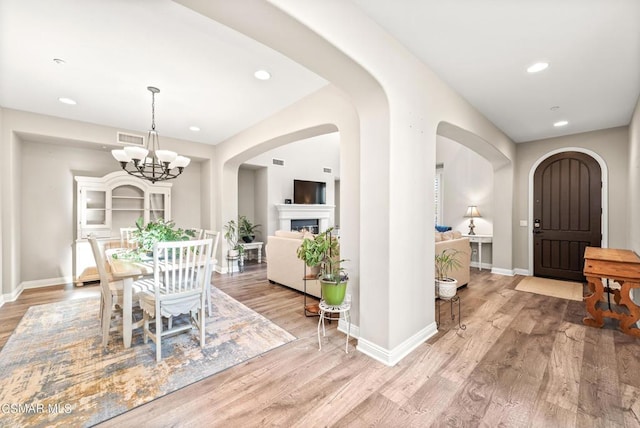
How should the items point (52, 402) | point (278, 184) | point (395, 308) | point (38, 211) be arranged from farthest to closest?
point (278, 184) → point (38, 211) → point (395, 308) → point (52, 402)

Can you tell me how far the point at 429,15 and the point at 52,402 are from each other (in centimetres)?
375

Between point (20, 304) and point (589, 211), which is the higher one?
point (589, 211)

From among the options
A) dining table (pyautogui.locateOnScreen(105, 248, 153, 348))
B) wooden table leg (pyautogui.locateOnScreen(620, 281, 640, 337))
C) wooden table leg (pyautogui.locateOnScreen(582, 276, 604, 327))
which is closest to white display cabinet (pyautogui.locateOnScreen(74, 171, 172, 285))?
dining table (pyautogui.locateOnScreen(105, 248, 153, 348))

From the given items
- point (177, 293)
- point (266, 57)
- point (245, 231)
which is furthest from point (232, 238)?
point (266, 57)

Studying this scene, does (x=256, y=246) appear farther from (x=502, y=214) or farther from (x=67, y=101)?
(x=502, y=214)

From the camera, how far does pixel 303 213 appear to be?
24.0ft

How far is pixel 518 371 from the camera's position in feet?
6.81

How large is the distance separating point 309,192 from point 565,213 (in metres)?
Answer: 5.58

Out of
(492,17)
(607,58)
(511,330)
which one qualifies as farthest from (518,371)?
(607,58)

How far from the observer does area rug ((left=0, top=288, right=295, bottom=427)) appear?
66.7 inches

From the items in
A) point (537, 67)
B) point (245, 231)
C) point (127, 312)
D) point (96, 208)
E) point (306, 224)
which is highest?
point (537, 67)

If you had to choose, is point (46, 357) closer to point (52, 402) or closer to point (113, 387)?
point (52, 402)

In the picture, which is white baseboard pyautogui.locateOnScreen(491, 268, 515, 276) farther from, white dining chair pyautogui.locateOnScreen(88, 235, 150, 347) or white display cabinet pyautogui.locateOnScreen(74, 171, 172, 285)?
white display cabinet pyautogui.locateOnScreen(74, 171, 172, 285)

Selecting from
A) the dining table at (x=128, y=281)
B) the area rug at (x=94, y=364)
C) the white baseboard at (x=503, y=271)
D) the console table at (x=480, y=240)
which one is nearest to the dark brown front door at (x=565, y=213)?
the white baseboard at (x=503, y=271)
